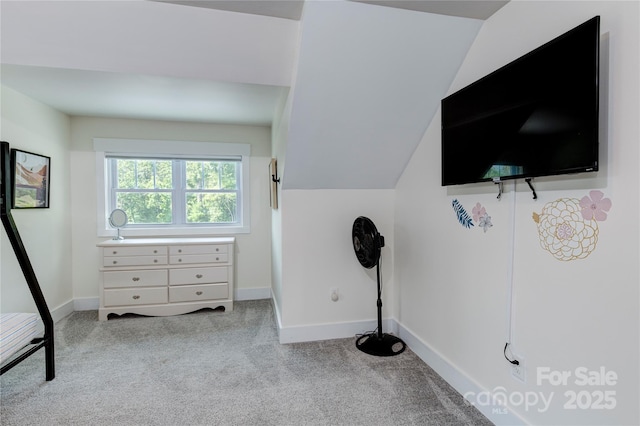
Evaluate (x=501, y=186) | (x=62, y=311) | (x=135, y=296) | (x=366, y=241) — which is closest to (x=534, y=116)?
(x=501, y=186)

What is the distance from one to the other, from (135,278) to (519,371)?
3.34m

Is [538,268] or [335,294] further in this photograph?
[335,294]

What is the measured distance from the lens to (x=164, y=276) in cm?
332

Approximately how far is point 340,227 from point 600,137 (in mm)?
1819

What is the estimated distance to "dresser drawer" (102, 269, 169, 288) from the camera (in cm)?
321

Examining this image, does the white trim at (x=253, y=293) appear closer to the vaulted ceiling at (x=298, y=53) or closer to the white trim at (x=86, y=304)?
the white trim at (x=86, y=304)

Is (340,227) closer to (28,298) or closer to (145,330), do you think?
(145,330)

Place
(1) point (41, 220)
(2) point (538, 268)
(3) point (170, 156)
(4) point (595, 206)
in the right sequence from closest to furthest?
(4) point (595, 206)
(2) point (538, 268)
(1) point (41, 220)
(3) point (170, 156)

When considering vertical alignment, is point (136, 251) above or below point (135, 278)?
above

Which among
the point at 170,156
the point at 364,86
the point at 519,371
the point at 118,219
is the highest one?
the point at 364,86

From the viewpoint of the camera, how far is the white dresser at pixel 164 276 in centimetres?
321

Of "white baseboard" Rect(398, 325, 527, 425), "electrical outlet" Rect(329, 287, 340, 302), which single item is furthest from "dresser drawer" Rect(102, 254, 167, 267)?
"white baseboard" Rect(398, 325, 527, 425)

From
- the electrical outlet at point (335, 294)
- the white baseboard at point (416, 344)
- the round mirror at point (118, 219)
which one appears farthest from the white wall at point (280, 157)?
the round mirror at point (118, 219)

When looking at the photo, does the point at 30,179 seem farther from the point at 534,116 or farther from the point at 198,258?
the point at 534,116
